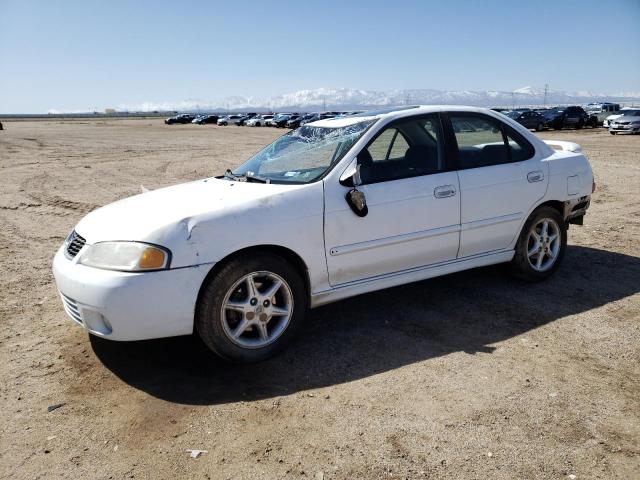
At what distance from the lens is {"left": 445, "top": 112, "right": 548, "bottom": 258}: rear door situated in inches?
178

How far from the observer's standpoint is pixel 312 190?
3.84 metres

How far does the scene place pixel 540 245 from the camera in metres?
5.08

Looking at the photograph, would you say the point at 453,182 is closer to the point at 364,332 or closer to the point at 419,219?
the point at 419,219

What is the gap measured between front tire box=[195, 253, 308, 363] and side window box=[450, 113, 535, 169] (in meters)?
1.85

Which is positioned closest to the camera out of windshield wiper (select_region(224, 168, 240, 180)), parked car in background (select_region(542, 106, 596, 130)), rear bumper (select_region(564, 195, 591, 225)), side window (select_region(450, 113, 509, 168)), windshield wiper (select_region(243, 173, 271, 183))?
windshield wiper (select_region(243, 173, 271, 183))

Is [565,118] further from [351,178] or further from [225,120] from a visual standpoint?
[225,120]

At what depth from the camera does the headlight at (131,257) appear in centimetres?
334

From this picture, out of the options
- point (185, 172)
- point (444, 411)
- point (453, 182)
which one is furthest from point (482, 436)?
point (185, 172)

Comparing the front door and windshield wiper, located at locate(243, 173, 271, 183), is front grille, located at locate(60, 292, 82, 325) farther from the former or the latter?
the front door

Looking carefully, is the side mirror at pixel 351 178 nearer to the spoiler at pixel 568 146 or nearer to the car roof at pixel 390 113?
the car roof at pixel 390 113

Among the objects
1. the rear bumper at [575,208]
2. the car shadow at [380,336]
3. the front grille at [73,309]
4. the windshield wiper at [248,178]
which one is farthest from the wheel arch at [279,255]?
the rear bumper at [575,208]

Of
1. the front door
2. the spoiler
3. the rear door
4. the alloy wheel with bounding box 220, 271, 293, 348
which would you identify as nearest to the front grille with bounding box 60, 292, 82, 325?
the alloy wheel with bounding box 220, 271, 293, 348

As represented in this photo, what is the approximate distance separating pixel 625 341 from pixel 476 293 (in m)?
1.32

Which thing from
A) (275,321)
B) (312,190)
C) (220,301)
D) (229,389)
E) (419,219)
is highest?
(312,190)
